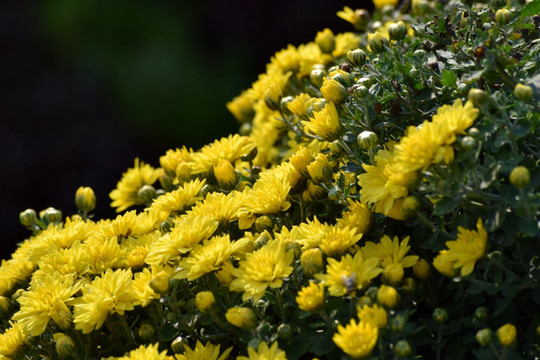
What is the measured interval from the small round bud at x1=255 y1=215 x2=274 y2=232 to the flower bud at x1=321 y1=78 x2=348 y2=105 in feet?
0.88

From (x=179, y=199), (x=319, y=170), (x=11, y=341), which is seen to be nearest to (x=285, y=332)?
(x=319, y=170)

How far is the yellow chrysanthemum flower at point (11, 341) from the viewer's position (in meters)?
1.42

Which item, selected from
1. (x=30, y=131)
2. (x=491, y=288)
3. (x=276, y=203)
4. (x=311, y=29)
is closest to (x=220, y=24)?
(x=311, y=29)

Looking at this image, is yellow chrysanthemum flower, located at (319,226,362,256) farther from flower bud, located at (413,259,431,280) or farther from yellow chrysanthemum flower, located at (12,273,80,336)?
yellow chrysanthemum flower, located at (12,273,80,336)

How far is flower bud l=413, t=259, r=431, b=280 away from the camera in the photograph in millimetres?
1283

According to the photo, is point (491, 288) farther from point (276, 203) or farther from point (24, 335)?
point (24, 335)

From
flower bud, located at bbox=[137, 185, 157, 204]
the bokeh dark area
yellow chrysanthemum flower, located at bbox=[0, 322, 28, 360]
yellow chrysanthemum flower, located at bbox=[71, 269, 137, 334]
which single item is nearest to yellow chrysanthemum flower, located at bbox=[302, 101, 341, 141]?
yellow chrysanthemum flower, located at bbox=[71, 269, 137, 334]

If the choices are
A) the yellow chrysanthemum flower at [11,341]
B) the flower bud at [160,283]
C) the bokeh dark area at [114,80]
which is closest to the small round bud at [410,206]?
the flower bud at [160,283]

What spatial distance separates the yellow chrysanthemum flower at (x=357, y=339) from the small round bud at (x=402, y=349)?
1.5 inches

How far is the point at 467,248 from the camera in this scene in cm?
121

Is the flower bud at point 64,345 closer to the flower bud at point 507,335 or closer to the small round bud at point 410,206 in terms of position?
the small round bud at point 410,206

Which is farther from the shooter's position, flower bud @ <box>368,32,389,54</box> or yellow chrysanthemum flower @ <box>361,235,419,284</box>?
flower bud @ <box>368,32,389,54</box>

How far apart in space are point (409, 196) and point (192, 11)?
3.85m

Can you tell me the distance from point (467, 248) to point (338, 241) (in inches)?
8.8
